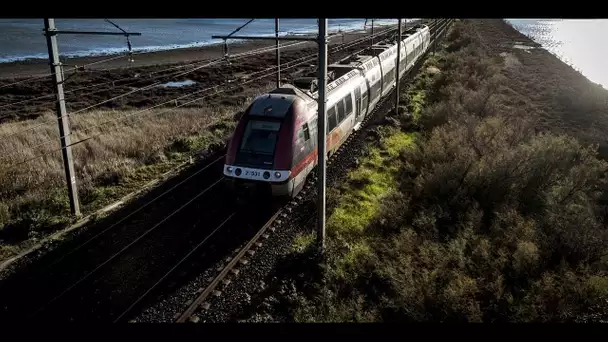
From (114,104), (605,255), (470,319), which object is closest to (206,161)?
(470,319)

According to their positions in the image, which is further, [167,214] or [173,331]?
[167,214]

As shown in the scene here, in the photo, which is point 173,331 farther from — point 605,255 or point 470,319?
point 605,255

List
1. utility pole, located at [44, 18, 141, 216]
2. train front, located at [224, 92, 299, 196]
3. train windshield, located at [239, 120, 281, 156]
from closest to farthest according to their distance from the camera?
utility pole, located at [44, 18, 141, 216], train front, located at [224, 92, 299, 196], train windshield, located at [239, 120, 281, 156]

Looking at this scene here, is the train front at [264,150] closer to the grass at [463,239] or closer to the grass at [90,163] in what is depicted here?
the grass at [463,239]

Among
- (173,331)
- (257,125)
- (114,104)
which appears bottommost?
(114,104)

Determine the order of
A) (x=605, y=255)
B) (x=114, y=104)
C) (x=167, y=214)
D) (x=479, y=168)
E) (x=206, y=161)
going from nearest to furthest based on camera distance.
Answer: (x=605, y=255), (x=167, y=214), (x=479, y=168), (x=206, y=161), (x=114, y=104)

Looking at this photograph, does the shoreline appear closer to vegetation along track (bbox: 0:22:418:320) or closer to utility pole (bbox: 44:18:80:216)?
utility pole (bbox: 44:18:80:216)

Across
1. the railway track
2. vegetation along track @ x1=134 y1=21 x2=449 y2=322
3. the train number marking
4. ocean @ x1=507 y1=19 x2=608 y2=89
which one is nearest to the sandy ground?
the train number marking

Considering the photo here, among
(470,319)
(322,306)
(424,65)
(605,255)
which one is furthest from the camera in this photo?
(424,65)
